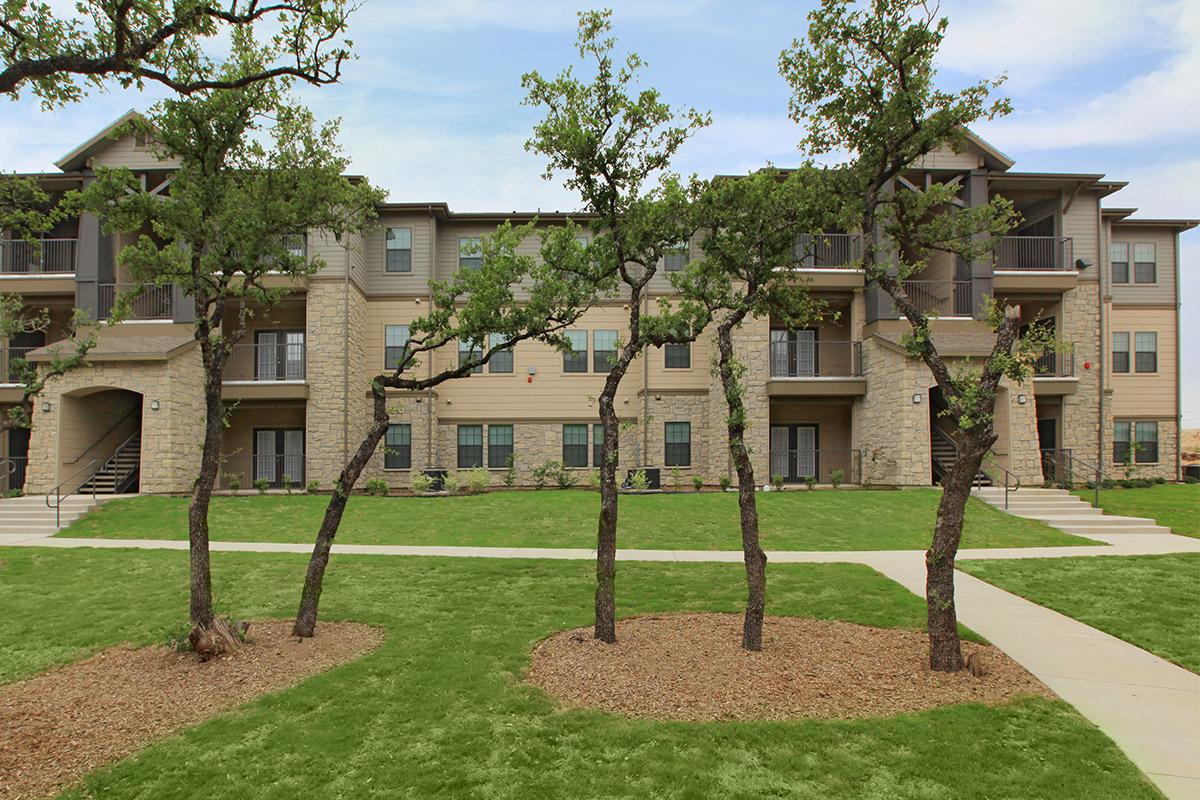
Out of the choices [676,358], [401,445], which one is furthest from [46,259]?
[676,358]

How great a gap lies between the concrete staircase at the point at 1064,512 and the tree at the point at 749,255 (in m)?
12.3

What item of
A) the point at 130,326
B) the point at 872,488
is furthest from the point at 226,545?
the point at 872,488

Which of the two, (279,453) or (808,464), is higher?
(279,453)

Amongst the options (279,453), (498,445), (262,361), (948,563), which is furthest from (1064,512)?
(262,361)

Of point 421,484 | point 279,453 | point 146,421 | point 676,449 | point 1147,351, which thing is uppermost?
point 1147,351

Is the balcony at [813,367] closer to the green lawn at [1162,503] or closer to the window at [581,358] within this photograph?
the window at [581,358]

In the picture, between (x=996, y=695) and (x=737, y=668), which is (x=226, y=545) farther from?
(x=996, y=695)

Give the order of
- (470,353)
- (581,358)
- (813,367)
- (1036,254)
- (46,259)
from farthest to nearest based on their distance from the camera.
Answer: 1. (581,358)
2. (1036,254)
3. (813,367)
4. (46,259)
5. (470,353)

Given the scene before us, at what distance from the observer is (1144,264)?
2575 cm

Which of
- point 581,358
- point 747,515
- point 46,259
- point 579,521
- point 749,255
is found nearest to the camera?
point 747,515

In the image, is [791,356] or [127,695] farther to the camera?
[791,356]

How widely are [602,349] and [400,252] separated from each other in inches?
307

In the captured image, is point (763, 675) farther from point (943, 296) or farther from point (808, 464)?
point (943, 296)

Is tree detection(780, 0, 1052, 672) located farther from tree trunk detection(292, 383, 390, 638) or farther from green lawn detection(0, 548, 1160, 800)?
tree trunk detection(292, 383, 390, 638)
